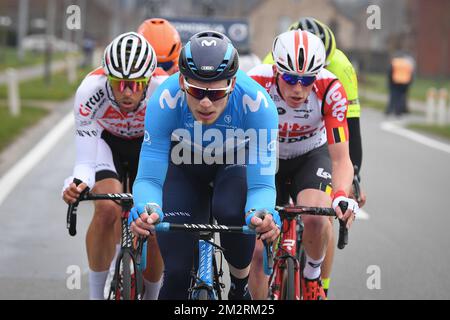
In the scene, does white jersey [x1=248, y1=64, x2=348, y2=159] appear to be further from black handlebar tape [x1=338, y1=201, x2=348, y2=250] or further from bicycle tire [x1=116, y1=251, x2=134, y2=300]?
bicycle tire [x1=116, y1=251, x2=134, y2=300]

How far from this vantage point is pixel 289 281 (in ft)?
18.4

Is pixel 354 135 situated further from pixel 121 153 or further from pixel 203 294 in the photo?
pixel 203 294

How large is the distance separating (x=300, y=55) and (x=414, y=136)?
15488 mm

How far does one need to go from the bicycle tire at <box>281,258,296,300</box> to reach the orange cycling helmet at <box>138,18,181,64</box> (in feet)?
8.17

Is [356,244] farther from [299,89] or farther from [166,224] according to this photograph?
[166,224]

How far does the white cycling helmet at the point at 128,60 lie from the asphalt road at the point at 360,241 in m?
→ 2.01

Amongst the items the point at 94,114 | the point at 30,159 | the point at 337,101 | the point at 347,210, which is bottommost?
the point at 30,159

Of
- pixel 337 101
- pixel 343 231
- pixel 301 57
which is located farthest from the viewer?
pixel 337 101

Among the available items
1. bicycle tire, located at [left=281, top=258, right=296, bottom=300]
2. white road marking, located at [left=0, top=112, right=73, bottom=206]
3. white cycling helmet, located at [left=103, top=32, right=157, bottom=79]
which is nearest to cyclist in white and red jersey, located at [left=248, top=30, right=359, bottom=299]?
bicycle tire, located at [left=281, top=258, right=296, bottom=300]

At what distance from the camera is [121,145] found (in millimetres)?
6523

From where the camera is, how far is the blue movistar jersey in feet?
16.1

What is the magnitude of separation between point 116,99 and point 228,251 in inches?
53.6

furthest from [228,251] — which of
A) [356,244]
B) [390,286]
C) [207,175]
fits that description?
[356,244]

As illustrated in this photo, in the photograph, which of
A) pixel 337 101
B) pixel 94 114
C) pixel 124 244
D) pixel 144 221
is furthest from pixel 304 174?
pixel 144 221
